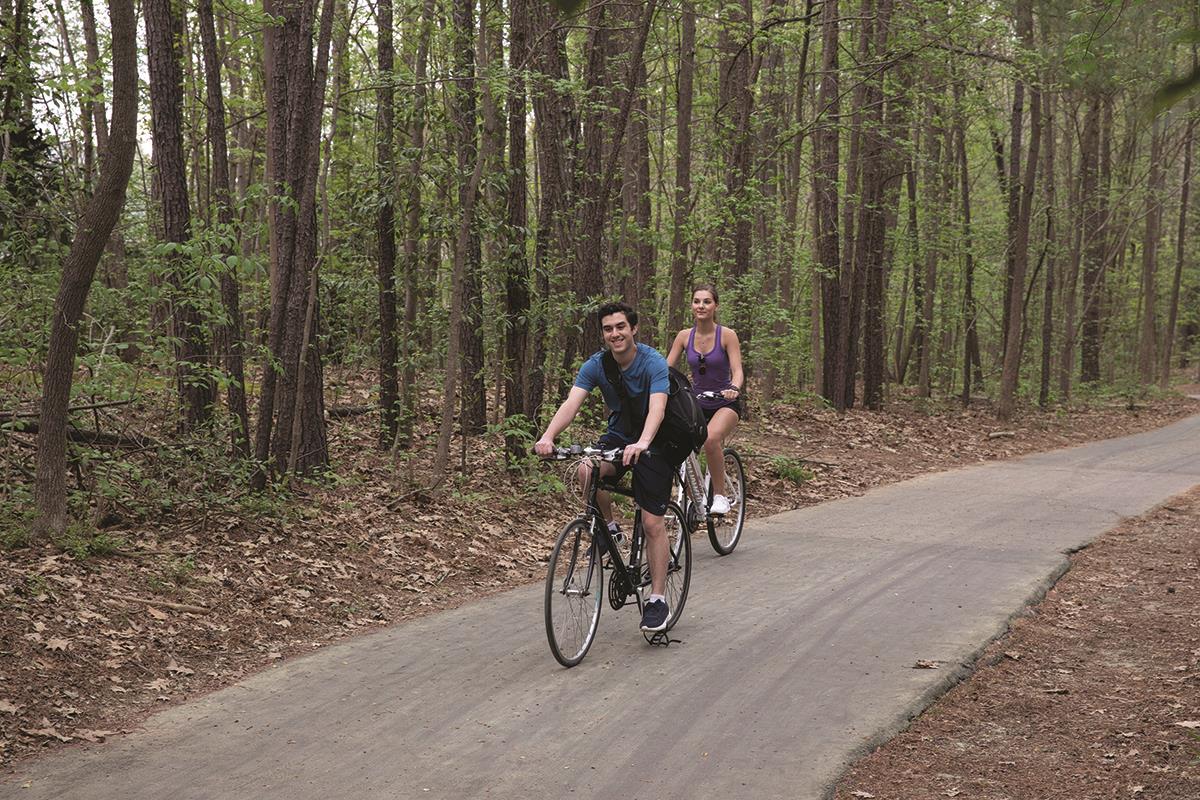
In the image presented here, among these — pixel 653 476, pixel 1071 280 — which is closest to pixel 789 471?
pixel 653 476

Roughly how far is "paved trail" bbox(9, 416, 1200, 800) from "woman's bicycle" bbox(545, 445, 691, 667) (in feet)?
0.57

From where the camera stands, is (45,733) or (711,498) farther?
(711,498)

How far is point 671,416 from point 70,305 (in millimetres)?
4544

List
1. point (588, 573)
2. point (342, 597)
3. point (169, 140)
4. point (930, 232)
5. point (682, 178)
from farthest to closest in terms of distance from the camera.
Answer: point (930, 232) < point (682, 178) < point (169, 140) < point (342, 597) < point (588, 573)

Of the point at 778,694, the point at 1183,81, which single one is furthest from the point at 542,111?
the point at 1183,81

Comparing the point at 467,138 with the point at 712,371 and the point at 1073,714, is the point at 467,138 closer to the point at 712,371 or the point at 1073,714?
the point at 712,371

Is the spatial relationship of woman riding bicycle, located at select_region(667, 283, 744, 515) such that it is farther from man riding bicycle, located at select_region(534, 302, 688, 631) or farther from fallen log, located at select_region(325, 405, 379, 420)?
fallen log, located at select_region(325, 405, 379, 420)

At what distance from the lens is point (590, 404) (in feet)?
48.9

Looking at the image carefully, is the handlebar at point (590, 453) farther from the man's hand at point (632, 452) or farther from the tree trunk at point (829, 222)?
the tree trunk at point (829, 222)

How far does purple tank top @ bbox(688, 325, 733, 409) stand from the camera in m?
9.67

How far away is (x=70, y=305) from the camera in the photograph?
788 cm

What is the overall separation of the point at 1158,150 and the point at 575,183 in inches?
1054

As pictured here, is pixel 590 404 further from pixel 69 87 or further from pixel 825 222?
pixel 825 222

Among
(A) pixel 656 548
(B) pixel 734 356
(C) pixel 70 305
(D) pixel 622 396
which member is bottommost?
(A) pixel 656 548
